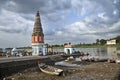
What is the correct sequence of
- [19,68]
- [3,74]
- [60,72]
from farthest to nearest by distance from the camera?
[19,68] → [3,74] → [60,72]

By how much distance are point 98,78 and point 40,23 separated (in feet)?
150

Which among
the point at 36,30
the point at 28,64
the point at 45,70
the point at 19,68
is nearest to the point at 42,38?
the point at 36,30

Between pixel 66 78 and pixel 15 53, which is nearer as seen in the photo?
pixel 66 78

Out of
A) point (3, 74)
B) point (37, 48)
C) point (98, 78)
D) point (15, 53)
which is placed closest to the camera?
point (98, 78)

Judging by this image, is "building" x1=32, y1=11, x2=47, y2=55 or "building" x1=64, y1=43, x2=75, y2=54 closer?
"building" x1=32, y1=11, x2=47, y2=55

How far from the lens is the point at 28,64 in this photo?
2151 inches

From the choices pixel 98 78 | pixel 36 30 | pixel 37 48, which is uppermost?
pixel 36 30

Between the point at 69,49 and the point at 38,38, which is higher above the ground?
the point at 38,38

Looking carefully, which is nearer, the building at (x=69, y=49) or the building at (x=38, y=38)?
the building at (x=38, y=38)

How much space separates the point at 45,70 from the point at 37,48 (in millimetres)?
35579

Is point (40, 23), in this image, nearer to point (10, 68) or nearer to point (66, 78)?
point (10, 68)

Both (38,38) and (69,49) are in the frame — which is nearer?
(38,38)

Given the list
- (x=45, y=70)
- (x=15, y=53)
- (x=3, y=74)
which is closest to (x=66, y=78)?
(x=45, y=70)

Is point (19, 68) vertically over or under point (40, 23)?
under
